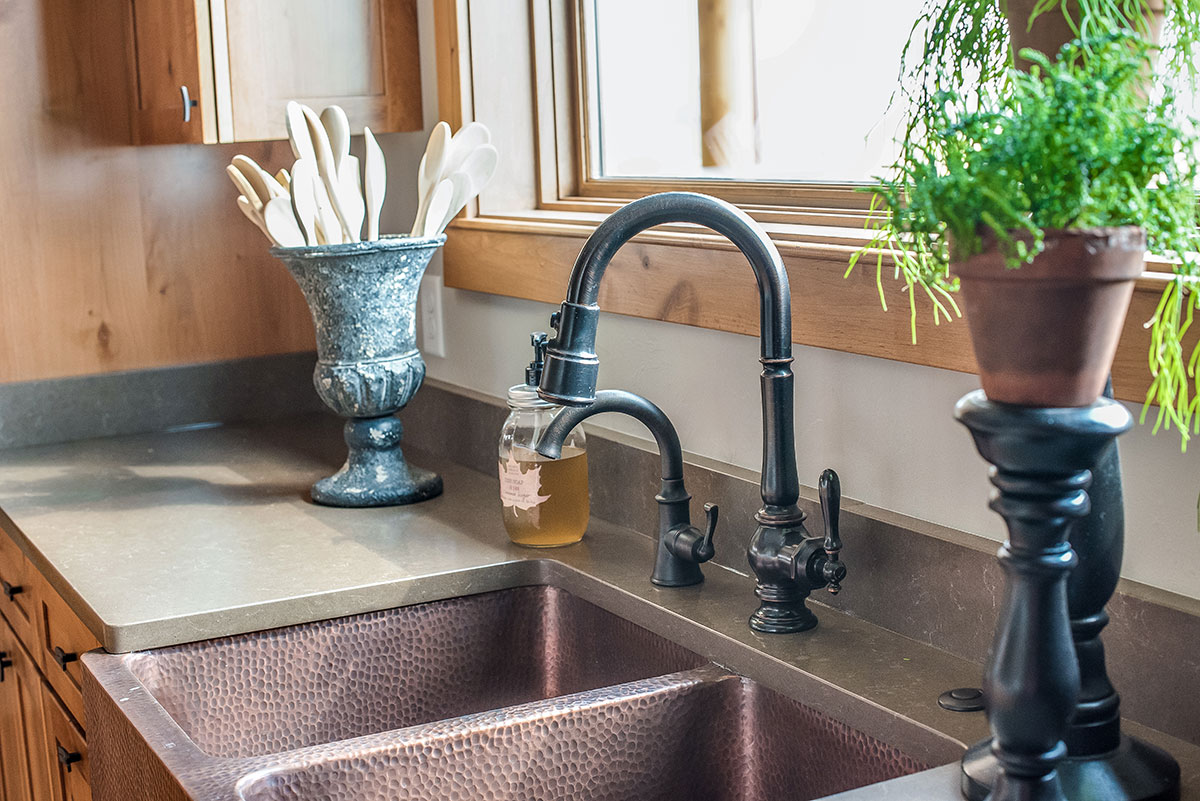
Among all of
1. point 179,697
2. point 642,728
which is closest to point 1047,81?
point 642,728

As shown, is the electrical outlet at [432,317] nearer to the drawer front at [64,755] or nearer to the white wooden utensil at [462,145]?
the white wooden utensil at [462,145]

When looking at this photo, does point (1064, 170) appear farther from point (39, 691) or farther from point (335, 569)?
point (39, 691)

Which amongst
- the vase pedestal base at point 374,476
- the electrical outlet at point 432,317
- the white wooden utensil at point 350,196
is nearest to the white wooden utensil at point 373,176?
the white wooden utensil at point 350,196

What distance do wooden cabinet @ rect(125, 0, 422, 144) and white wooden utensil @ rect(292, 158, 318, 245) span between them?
1.06 feet

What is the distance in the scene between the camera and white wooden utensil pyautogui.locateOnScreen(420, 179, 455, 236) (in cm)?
176

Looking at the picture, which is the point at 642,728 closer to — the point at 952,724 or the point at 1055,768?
the point at 952,724

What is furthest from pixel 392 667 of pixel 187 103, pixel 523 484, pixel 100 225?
pixel 100 225

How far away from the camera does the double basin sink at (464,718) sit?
43.8 inches

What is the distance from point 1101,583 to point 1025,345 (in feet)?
0.70

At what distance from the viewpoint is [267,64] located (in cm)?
199

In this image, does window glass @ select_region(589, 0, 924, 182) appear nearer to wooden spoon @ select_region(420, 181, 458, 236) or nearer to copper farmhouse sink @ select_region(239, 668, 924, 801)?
wooden spoon @ select_region(420, 181, 458, 236)

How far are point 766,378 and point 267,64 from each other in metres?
1.10

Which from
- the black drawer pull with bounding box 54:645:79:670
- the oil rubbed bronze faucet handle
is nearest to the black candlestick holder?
the oil rubbed bronze faucet handle

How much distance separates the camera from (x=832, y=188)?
59.1 inches
